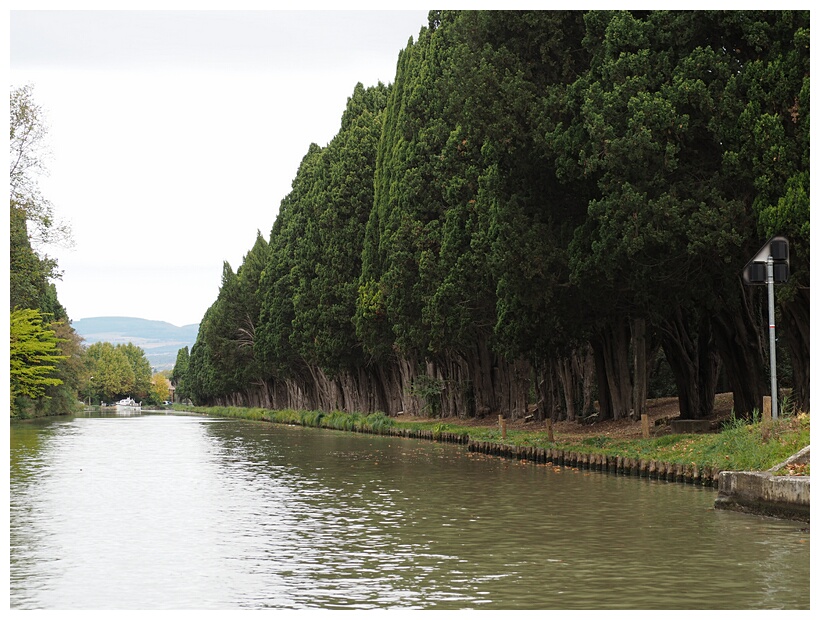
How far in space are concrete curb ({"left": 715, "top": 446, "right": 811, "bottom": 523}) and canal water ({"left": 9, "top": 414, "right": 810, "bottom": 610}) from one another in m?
0.26

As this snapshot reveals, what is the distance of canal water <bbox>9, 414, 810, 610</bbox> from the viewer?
11250 millimetres

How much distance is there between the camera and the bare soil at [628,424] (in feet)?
105

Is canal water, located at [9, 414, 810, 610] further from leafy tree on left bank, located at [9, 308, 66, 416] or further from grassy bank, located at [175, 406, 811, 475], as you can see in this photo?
leafy tree on left bank, located at [9, 308, 66, 416]

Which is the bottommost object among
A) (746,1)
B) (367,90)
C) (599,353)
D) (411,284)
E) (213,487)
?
(213,487)

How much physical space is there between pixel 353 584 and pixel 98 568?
10.1 ft

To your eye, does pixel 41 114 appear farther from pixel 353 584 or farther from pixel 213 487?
pixel 353 584

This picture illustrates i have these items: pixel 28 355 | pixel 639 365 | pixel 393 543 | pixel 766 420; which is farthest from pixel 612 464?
pixel 28 355

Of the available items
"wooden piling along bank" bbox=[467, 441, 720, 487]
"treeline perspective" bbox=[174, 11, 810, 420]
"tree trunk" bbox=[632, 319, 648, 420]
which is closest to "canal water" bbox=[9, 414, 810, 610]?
"wooden piling along bank" bbox=[467, 441, 720, 487]

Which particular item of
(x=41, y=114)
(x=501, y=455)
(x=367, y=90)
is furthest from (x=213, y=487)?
(x=367, y=90)

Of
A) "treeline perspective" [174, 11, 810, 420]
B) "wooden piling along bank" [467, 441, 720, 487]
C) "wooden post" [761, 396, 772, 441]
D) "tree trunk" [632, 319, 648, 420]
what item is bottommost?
"wooden piling along bank" [467, 441, 720, 487]

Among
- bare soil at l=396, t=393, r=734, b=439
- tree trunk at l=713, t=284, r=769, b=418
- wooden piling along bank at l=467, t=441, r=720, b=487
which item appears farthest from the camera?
bare soil at l=396, t=393, r=734, b=439

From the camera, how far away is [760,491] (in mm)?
17203

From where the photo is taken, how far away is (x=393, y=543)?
14867mm

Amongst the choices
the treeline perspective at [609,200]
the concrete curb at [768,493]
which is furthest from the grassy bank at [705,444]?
the treeline perspective at [609,200]
